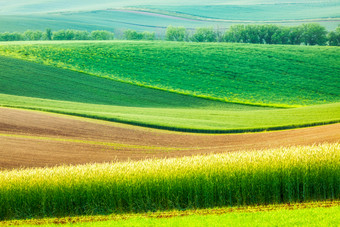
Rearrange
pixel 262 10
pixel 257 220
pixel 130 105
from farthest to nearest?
pixel 262 10, pixel 130 105, pixel 257 220

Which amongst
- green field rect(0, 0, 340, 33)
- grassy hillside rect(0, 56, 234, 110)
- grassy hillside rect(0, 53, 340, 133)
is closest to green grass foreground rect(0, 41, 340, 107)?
grassy hillside rect(0, 56, 234, 110)

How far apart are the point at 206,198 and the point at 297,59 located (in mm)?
52262

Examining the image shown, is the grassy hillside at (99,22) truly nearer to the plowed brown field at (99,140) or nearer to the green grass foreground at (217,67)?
the green grass foreground at (217,67)

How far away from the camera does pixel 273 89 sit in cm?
4606

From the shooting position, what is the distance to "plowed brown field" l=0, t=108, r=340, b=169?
16516 millimetres

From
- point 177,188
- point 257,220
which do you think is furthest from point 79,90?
point 257,220

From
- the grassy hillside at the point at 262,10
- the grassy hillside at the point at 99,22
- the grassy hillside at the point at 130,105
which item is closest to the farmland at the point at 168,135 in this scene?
the grassy hillside at the point at 130,105

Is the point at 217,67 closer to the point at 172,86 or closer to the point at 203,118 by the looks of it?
the point at 172,86

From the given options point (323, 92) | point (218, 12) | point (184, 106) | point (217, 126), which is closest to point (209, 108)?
point (184, 106)

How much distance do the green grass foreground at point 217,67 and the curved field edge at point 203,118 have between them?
10.6 metres

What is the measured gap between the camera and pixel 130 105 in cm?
3809

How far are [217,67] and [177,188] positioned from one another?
45.2 metres

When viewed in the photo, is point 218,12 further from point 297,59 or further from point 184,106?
point 184,106

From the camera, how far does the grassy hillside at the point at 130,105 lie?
26688 millimetres
